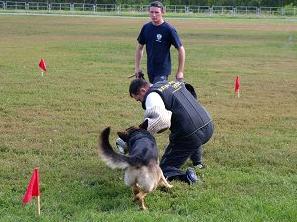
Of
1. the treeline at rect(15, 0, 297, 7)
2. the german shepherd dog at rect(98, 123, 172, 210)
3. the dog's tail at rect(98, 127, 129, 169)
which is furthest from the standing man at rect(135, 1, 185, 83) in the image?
the treeline at rect(15, 0, 297, 7)

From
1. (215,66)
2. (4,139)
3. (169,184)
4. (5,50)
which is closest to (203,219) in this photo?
(169,184)

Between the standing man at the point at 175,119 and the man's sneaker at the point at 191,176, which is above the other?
the standing man at the point at 175,119

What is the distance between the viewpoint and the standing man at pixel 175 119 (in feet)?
18.7

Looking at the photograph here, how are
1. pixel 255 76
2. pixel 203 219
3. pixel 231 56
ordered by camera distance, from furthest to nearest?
pixel 231 56 → pixel 255 76 → pixel 203 219

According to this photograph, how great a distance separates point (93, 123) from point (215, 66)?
10051mm

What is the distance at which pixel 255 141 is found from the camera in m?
8.27

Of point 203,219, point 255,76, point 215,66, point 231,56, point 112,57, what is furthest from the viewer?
point 231,56

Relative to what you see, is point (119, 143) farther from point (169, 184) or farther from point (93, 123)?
point (93, 123)

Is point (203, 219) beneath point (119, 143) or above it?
beneath

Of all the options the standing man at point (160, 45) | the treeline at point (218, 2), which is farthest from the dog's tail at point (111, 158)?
the treeline at point (218, 2)

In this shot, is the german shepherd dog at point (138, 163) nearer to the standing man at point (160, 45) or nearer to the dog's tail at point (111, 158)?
the dog's tail at point (111, 158)

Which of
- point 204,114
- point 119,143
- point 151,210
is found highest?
point 204,114

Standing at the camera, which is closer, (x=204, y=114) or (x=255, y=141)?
(x=204, y=114)

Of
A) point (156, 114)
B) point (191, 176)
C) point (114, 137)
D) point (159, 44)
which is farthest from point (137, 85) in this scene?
point (114, 137)
